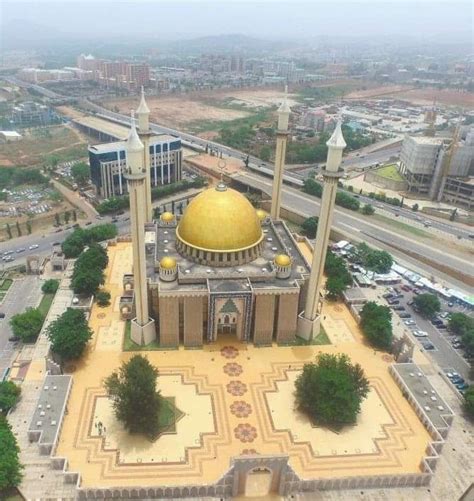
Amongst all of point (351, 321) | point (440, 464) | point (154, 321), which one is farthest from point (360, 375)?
point (154, 321)

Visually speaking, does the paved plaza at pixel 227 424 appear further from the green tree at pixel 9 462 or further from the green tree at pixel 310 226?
the green tree at pixel 310 226

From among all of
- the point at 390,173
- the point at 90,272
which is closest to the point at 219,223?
the point at 90,272

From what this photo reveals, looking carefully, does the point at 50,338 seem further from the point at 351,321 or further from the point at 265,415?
the point at 351,321

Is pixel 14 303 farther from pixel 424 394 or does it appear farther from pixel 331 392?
pixel 424 394

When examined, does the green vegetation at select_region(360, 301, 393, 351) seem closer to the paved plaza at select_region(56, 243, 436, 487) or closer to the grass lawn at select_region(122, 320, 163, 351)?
the paved plaza at select_region(56, 243, 436, 487)

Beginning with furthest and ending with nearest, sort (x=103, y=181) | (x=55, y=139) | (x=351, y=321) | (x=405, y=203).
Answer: (x=55, y=139)
(x=405, y=203)
(x=103, y=181)
(x=351, y=321)
